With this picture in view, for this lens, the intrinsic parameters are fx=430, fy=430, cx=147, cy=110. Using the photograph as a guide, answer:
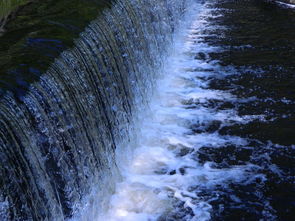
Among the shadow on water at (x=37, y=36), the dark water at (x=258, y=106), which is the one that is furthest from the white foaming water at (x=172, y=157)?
the shadow on water at (x=37, y=36)

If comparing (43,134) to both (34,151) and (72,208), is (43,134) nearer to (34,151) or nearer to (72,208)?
(34,151)

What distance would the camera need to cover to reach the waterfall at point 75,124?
4.43 meters

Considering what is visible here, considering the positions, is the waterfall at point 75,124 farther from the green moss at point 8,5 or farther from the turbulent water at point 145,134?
the green moss at point 8,5

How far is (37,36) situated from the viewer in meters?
6.42

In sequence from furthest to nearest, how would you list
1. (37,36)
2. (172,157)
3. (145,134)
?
(145,134)
(172,157)
(37,36)

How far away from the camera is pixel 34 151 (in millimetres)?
4590

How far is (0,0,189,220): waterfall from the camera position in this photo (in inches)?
174

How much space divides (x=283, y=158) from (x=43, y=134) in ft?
11.5

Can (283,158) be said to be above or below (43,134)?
below

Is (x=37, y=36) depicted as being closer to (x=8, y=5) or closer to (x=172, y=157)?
(x=8, y=5)

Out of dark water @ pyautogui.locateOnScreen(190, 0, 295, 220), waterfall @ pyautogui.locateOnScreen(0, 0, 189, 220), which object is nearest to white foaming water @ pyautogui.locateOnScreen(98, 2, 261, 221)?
dark water @ pyautogui.locateOnScreen(190, 0, 295, 220)

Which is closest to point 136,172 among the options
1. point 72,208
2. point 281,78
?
point 72,208

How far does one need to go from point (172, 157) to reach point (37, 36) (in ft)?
9.08

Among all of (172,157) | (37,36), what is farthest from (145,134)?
(37,36)
